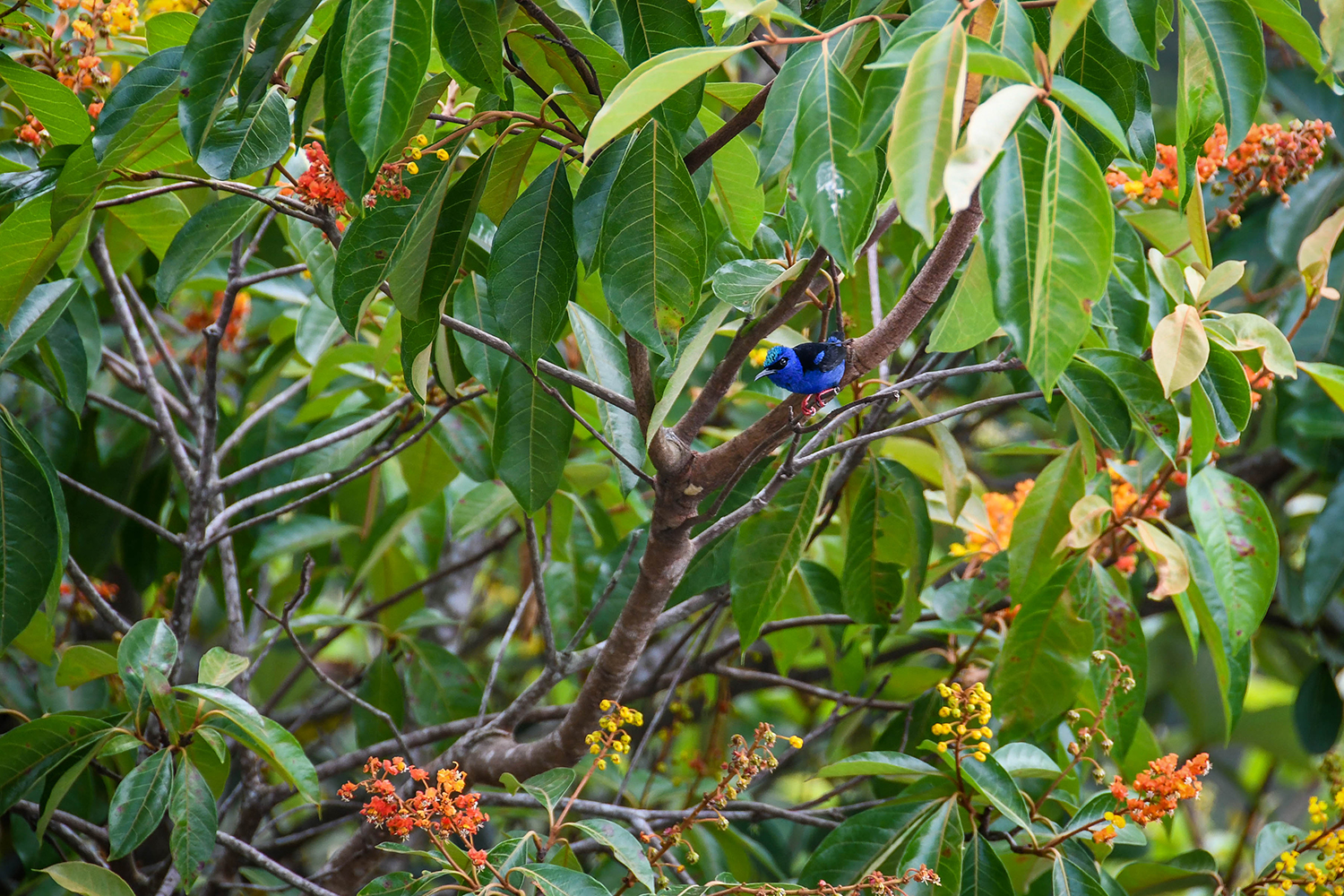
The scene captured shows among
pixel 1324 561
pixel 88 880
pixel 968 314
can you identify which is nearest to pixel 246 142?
pixel 968 314

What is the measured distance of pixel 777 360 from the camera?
1.40 meters

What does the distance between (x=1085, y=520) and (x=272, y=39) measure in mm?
1138

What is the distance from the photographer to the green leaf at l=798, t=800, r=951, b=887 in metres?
1.40

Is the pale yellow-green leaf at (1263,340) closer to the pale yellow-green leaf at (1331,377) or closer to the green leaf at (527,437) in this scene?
the pale yellow-green leaf at (1331,377)

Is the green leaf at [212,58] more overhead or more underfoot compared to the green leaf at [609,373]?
more overhead

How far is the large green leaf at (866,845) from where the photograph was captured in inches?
55.3

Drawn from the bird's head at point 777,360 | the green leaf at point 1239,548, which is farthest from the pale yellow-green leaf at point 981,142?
the green leaf at point 1239,548

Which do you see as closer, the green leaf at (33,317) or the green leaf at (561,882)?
the green leaf at (561,882)

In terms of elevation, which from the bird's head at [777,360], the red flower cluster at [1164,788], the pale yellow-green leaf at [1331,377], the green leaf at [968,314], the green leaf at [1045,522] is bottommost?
the red flower cluster at [1164,788]

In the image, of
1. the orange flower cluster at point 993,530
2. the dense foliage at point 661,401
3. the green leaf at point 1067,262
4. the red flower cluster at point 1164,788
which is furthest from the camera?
the orange flower cluster at point 993,530

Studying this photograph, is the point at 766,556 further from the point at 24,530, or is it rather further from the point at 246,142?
the point at 24,530

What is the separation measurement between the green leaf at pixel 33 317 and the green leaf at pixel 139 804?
55 cm

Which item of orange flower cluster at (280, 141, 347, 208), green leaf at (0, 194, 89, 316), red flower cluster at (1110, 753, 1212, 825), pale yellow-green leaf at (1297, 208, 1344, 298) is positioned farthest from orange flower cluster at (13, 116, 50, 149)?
pale yellow-green leaf at (1297, 208, 1344, 298)

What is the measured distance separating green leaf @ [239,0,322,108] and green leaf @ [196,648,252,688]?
0.74 m
